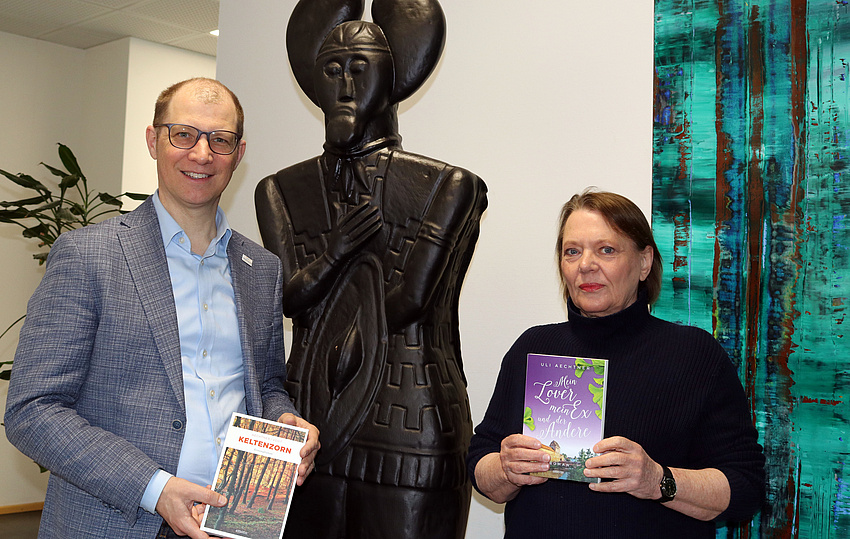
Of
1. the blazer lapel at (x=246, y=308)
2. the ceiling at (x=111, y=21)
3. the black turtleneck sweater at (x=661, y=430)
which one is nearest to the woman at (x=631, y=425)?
the black turtleneck sweater at (x=661, y=430)

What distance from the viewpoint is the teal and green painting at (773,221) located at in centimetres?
270

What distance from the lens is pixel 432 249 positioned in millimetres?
2527

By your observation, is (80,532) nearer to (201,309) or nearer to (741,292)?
(201,309)

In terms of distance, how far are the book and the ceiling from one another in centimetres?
473

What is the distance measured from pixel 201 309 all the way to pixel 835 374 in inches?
83.1

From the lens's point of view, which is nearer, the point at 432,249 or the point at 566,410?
the point at 566,410

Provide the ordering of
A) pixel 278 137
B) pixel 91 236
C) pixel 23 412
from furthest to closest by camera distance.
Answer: pixel 278 137, pixel 91 236, pixel 23 412

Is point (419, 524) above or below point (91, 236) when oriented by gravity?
below

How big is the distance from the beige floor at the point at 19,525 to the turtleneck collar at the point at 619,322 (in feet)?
17.2

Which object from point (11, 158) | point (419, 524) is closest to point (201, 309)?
point (419, 524)

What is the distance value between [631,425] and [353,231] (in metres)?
1.14

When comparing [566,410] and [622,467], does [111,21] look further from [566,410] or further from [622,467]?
[622,467]

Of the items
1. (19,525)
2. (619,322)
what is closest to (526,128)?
(619,322)

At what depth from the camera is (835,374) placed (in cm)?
269
